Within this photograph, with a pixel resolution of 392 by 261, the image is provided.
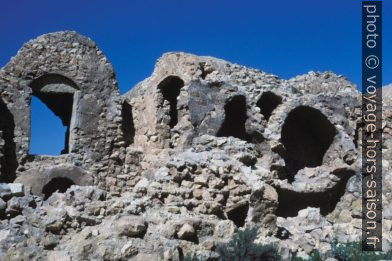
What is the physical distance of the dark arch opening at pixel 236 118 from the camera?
11.9 m

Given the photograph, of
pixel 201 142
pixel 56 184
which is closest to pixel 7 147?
Answer: pixel 56 184

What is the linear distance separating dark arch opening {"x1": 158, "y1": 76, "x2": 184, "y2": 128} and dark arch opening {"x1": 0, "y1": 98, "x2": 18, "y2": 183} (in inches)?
164

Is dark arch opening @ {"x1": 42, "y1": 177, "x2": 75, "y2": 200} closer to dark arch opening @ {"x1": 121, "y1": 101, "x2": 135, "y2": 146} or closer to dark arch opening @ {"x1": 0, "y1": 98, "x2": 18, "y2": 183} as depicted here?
dark arch opening @ {"x1": 0, "y1": 98, "x2": 18, "y2": 183}

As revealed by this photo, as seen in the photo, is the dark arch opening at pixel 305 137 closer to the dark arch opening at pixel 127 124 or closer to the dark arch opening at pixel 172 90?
the dark arch opening at pixel 172 90

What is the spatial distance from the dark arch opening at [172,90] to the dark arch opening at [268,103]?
7.51ft

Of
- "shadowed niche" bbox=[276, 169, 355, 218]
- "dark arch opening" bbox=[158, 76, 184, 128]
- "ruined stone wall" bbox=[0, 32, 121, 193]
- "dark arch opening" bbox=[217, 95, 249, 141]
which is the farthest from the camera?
"dark arch opening" bbox=[158, 76, 184, 128]

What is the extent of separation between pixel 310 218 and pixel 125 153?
5.20 meters

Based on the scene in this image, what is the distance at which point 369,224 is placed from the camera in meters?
8.77

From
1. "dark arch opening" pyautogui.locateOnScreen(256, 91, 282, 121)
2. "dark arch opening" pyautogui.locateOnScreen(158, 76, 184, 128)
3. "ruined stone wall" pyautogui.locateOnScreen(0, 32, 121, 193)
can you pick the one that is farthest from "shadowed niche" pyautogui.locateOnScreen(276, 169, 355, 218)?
"dark arch opening" pyautogui.locateOnScreen(158, 76, 184, 128)

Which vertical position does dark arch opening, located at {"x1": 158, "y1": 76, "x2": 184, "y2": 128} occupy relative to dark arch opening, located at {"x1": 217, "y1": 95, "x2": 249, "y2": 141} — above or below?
above

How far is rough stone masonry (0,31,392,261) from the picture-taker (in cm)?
699

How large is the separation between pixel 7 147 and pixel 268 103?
21.5 ft

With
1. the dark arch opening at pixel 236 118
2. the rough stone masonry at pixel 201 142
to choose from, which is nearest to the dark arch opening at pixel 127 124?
the rough stone masonry at pixel 201 142

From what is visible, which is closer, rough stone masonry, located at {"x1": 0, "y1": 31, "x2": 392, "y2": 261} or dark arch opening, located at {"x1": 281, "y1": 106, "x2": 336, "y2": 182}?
rough stone masonry, located at {"x1": 0, "y1": 31, "x2": 392, "y2": 261}
